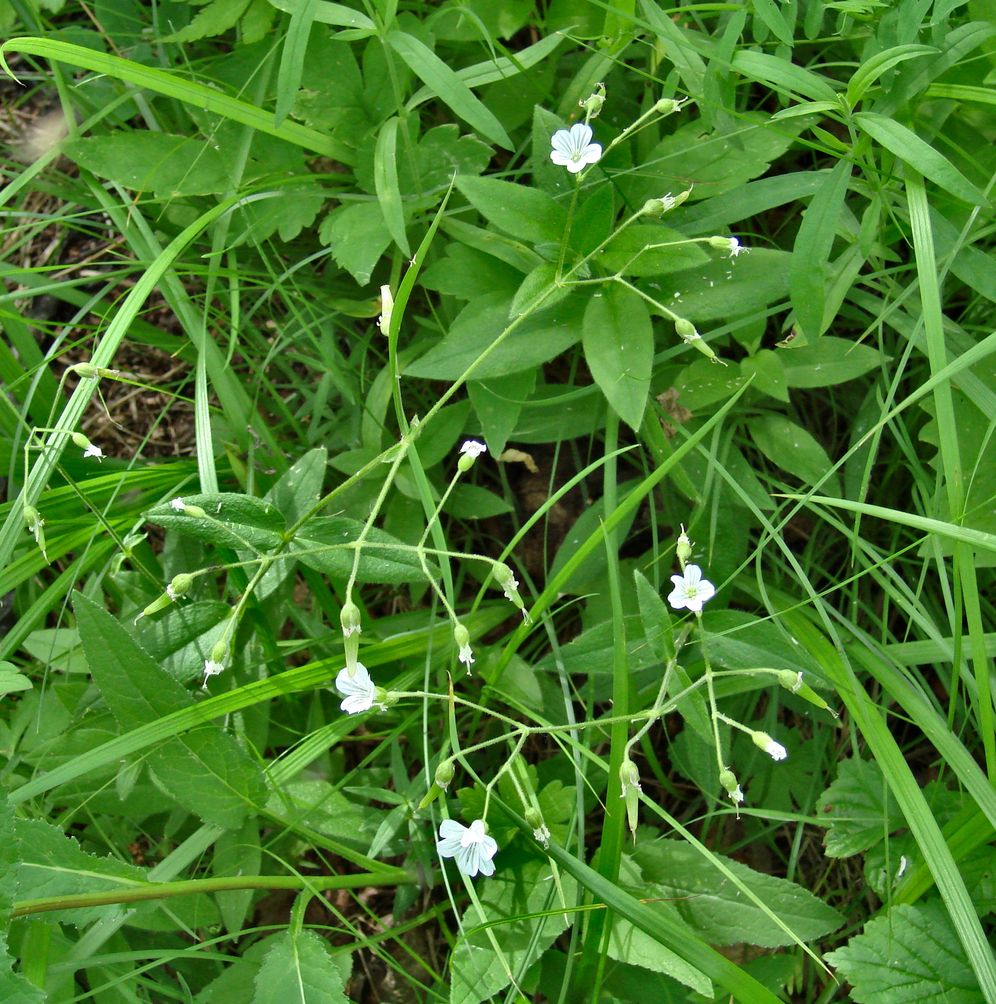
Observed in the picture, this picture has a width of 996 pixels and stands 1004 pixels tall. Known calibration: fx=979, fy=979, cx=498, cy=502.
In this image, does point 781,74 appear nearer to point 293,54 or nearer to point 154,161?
point 293,54

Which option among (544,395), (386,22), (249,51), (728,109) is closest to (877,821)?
(544,395)

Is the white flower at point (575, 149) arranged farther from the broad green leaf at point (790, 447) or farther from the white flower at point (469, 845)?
the white flower at point (469, 845)

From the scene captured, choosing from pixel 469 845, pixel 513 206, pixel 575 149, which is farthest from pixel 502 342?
pixel 469 845

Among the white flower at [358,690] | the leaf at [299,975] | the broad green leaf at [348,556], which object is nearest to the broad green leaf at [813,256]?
the broad green leaf at [348,556]

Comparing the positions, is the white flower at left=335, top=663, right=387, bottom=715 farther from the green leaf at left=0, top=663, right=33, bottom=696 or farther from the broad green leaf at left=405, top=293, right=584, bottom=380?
the broad green leaf at left=405, top=293, right=584, bottom=380

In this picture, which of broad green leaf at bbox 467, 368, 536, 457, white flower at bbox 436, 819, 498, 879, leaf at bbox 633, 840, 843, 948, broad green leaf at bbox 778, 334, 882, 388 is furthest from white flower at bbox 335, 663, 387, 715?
broad green leaf at bbox 778, 334, 882, 388

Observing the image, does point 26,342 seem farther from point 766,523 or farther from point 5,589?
point 766,523
